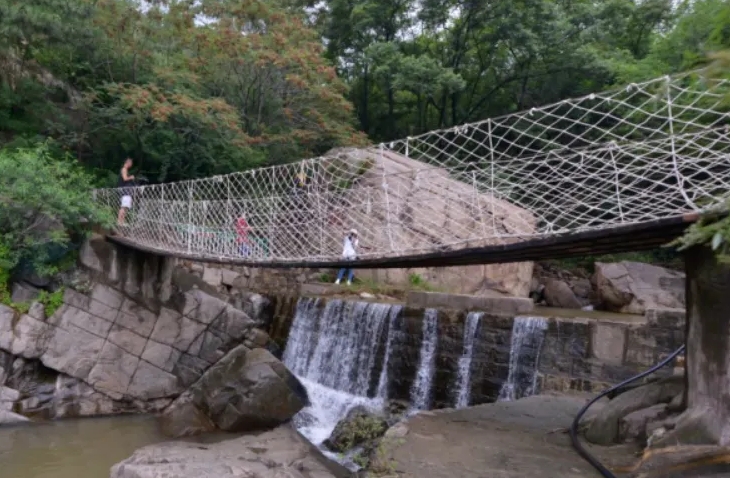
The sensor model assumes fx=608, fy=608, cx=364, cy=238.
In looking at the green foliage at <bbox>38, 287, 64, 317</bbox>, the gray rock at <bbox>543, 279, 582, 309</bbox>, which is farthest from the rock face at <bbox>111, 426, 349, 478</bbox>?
the gray rock at <bbox>543, 279, 582, 309</bbox>

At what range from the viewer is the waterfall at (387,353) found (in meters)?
5.70

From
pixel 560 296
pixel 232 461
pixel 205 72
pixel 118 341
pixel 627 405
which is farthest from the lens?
pixel 560 296

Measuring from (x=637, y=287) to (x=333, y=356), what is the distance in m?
4.31

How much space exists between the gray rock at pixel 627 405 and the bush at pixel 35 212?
4.84 metres

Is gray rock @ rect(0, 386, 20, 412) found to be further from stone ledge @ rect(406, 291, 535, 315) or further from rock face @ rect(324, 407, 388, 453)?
stone ledge @ rect(406, 291, 535, 315)

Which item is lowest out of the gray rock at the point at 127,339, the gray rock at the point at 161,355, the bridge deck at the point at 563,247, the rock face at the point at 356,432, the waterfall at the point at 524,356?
the rock face at the point at 356,432

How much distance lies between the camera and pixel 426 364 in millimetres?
5555

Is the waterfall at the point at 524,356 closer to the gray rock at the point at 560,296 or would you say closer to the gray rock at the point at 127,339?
the gray rock at the point at 127,339

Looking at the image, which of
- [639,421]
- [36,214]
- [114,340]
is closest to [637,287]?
[639,421]

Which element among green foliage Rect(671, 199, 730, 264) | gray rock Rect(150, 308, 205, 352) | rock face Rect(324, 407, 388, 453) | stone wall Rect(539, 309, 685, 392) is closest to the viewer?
green foliage Rect(671, 199, 730, 264)

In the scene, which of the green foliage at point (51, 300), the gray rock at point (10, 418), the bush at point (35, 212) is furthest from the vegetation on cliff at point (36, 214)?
the gray rock at point (10, 418)

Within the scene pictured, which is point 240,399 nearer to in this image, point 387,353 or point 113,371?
point 387,353

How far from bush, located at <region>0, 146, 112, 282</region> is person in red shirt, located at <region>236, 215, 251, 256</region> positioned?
1.75 metres

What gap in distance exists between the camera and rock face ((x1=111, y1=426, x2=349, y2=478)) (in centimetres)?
366
